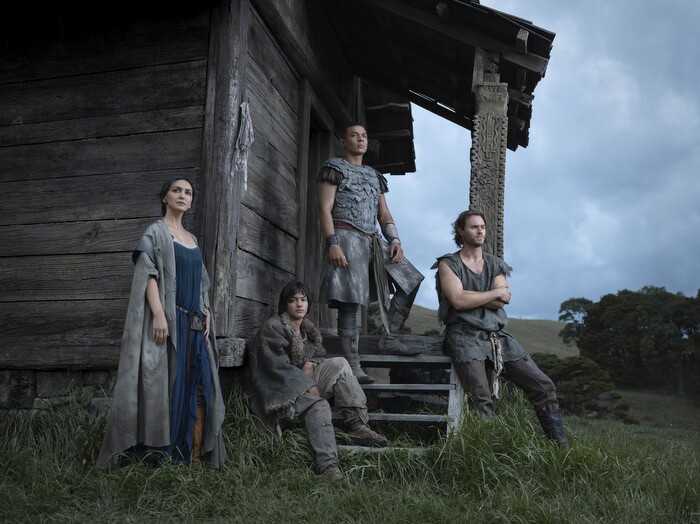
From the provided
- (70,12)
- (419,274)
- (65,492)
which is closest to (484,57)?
(419,274)

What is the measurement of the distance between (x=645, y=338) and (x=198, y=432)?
70.2ft

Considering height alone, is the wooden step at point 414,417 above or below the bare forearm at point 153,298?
below

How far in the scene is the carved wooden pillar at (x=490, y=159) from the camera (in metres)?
5.53

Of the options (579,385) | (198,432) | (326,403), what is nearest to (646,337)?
(579,385)

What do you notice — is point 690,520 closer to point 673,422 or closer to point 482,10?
point 482,10

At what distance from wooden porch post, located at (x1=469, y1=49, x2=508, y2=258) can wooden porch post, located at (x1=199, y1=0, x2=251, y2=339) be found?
6.41 ft

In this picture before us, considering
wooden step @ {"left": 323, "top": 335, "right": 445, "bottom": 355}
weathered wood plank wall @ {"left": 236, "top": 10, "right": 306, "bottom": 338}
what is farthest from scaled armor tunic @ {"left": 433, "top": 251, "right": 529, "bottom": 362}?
weathered wood plank wall @ {"left": 236, "top": 10, "right": 306, "bottom": 338}

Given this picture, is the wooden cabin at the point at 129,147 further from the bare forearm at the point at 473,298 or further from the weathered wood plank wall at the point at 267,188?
the bare forearm at the point at 473,298

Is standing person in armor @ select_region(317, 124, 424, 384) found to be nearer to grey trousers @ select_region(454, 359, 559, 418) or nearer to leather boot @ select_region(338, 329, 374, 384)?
leather boot @ select_region(338, 329, 374, 384)

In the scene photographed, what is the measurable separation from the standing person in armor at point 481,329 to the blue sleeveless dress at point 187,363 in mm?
1800

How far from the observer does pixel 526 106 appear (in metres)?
6.27

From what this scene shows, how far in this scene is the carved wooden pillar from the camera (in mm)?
5531

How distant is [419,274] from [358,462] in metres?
1.77

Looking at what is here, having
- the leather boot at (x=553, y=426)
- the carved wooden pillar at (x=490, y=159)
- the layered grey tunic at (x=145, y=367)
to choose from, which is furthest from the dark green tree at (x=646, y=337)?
the layered grey tunic at (x=145, y=367)
